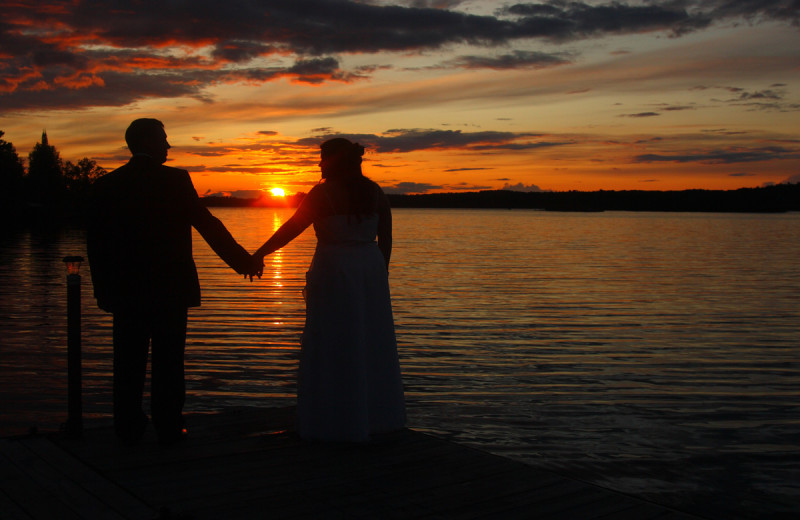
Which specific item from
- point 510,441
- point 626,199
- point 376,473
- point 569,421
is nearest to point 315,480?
point 376,473

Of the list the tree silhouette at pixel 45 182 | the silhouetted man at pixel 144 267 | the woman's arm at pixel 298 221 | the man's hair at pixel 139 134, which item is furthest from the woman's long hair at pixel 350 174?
the tree silhouette at pixel 45 182

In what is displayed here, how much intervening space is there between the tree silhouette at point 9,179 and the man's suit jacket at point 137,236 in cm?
9912

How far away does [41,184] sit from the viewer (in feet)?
412

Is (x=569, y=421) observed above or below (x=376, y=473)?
below

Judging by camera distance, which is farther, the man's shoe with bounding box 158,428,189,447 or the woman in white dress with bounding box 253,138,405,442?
the woman in white dress with bounding box 253,138,405,442

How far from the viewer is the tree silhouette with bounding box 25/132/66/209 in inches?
4870

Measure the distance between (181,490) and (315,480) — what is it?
0.79 meters

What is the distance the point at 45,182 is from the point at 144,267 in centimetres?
13626

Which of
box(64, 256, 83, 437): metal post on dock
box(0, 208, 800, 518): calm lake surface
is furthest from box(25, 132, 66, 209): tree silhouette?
box(64, 256, 83, 437): metal post on dock

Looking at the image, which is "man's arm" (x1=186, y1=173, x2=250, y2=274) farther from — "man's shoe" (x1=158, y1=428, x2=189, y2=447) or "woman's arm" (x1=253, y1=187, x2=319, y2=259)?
"man's shoe" (x1=158, y1=428, x2=189, y2=447)

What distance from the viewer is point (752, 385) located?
9.88 meters

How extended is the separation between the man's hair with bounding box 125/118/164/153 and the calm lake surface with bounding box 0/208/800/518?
4.12 m

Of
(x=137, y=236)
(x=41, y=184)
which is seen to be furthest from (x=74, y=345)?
(x=41, y=184)

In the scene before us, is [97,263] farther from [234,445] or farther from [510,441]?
[510,441]
